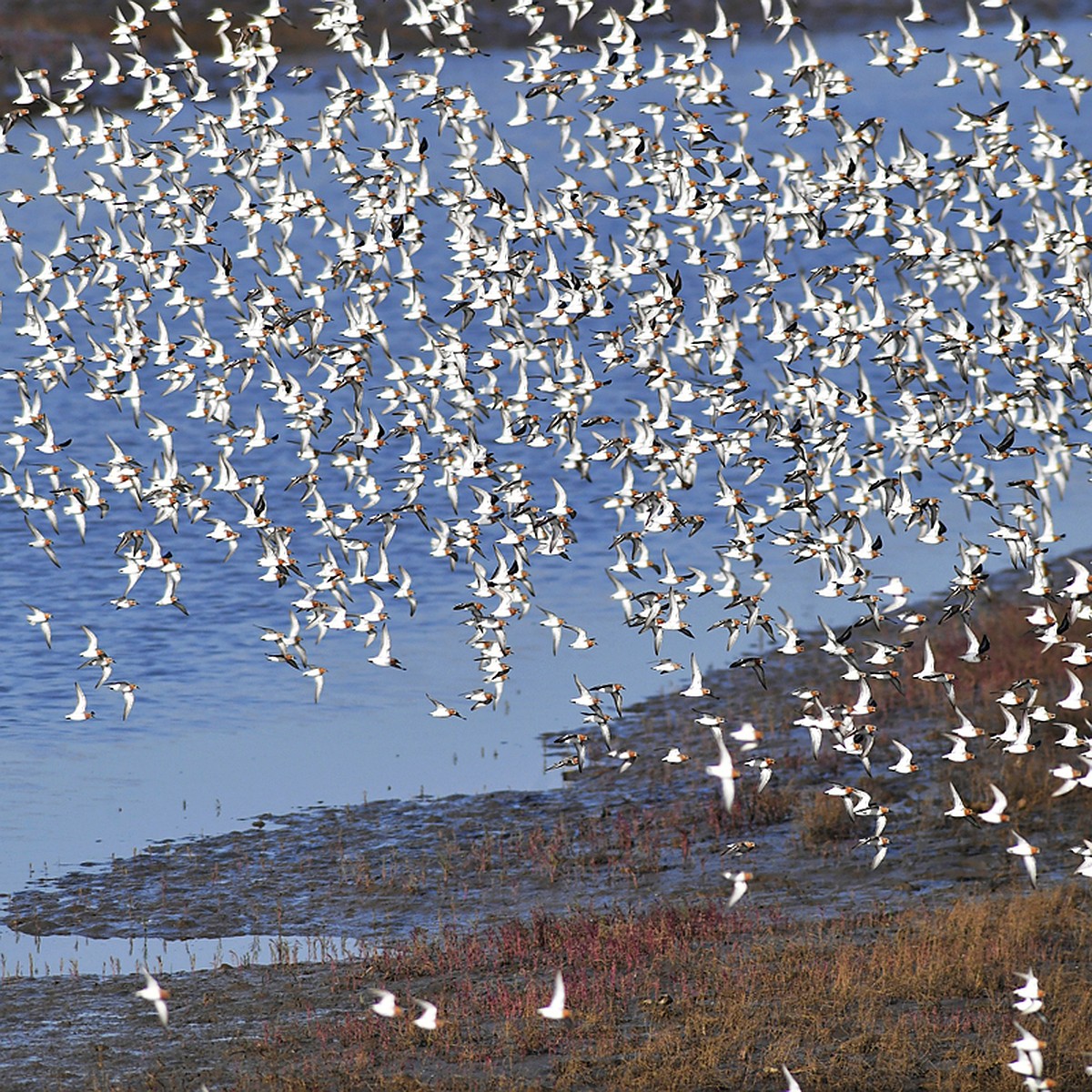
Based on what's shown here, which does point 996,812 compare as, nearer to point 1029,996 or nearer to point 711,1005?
point 711,1005

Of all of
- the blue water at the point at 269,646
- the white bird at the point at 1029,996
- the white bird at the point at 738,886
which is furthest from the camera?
the blue water at the point at 269,646

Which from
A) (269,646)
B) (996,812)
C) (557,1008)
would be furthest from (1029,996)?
(269,646)

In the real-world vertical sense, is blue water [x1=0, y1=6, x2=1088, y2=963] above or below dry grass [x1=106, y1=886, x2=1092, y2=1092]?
above

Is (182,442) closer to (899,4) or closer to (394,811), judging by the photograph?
(394,811)

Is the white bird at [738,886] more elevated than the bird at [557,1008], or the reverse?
the white bird at [738,886]

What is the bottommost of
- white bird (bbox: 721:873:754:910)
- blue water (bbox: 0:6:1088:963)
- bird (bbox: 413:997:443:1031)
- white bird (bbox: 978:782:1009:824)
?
bird (bbox: 413:997:443:1031)

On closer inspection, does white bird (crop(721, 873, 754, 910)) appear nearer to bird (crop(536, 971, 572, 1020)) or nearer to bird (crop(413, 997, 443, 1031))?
bird (crop(536, 971, 572, 1020))

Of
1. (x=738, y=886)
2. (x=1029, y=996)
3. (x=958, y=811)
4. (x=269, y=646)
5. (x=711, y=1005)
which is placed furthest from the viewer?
(x=269, y=646)

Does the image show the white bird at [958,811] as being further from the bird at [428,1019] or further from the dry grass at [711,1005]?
the bird at [428,1019]

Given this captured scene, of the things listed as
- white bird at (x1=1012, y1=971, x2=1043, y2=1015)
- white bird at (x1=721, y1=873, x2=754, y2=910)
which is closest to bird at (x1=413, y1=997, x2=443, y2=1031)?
white bird at (x1=721, y1=873, x2=754, y2=910)

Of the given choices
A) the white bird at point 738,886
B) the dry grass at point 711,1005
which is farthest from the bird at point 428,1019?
the white bird at point 738,886

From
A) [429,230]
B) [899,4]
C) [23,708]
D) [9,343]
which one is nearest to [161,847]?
[23,708]

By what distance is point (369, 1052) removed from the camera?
2144 centimetres

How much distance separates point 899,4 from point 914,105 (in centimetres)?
581
